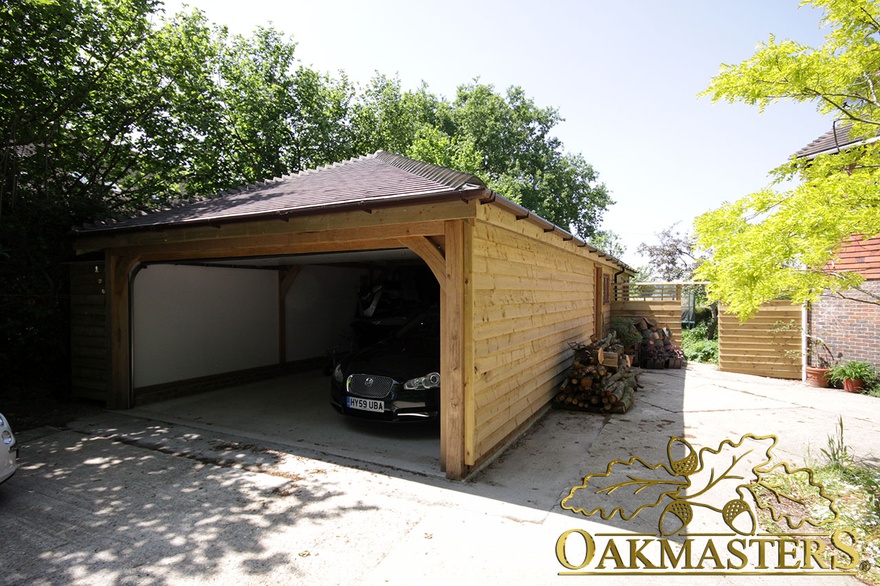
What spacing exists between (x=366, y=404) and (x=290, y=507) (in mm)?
1715

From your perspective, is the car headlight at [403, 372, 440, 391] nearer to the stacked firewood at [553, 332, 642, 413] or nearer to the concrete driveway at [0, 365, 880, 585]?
the concrete driveway at [0, 365, 880, 585]

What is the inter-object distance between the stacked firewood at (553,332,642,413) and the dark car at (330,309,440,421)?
8.11 ft

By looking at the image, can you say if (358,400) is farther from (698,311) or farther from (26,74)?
(698,311)

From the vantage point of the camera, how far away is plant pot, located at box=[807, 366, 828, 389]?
8.86 metres

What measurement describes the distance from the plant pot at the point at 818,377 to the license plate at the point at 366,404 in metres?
9.45

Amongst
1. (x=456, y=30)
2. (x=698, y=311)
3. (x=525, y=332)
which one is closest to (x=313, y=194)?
(x=525, y=332)

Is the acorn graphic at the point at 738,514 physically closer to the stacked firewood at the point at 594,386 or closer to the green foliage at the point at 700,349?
the stacked firewood at the point at 594,386

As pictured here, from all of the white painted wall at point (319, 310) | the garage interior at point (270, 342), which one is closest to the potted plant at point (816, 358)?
the garage interior at point (270, 342)

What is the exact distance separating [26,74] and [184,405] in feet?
18.6

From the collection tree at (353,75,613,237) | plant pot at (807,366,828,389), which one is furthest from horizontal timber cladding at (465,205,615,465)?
tree at (353,75,613,237)

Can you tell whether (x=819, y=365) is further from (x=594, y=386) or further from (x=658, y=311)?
(x=594, y=386)

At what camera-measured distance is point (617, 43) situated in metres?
7.88

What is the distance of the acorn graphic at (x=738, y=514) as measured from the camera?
2.25 meters

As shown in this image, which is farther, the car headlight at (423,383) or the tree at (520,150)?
the tree at (520,150)
